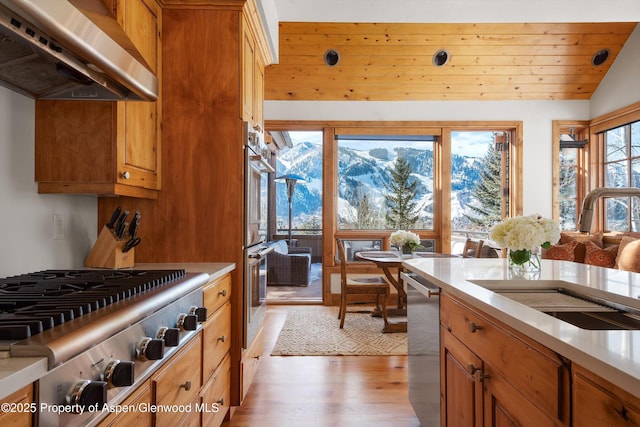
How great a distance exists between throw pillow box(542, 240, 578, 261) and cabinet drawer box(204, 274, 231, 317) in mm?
3653

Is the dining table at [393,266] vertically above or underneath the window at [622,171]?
underneath

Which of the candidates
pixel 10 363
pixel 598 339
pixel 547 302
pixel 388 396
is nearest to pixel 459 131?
pixel 388 396

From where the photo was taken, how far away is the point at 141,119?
1896 mm

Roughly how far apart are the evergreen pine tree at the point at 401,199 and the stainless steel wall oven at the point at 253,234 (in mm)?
2741

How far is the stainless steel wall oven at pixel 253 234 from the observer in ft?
7.23

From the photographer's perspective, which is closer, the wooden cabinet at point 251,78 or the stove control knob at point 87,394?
the stove control knob at point 87,394

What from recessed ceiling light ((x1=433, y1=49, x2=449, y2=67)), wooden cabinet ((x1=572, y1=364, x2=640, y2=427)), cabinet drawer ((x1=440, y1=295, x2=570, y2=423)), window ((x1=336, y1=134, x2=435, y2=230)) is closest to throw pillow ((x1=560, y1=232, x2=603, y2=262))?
window ((x1=336, y1=134, x2=435, y2=230))

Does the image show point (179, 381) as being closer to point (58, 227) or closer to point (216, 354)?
point (216, 354)

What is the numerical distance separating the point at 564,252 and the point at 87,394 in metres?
4.64

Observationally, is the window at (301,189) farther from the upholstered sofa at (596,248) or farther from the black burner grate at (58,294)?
the black burner grate at (58,294)

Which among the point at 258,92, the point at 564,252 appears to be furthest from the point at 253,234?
the point at 564,252

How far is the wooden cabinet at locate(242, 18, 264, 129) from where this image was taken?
7.43 feet

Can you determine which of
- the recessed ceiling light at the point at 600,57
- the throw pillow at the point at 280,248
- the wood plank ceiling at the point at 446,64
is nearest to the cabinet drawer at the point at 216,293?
the wood plank ceiling at the point at 446,64

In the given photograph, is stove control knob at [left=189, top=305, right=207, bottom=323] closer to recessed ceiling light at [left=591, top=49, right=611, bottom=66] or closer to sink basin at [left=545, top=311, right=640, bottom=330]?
sink basin at [left=545, top=311, right=640, bottom=330]
